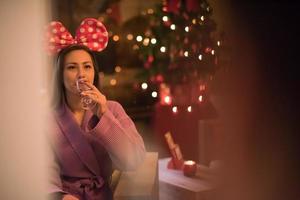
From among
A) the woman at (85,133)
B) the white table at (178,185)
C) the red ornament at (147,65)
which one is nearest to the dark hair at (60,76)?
the woman at (85,133)

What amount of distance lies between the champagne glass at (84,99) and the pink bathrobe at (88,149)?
14 millimetres

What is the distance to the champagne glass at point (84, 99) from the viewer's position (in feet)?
2.37

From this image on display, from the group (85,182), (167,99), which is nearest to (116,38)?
(167,99)

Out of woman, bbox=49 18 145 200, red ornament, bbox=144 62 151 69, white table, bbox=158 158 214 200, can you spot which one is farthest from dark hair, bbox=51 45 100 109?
white table, bbox=158 158 214 200

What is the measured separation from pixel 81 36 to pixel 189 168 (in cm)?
36

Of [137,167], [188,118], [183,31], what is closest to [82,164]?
[137,167]

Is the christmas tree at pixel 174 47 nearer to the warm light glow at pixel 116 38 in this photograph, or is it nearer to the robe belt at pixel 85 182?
the warm light glow at pixel 116 38

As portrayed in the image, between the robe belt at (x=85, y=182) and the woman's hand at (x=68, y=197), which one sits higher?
the robe belt at (x=85, y=182)

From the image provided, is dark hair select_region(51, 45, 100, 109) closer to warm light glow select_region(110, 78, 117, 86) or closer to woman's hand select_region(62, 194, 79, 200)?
warm light glow select_region(110, 78, 117, 86)

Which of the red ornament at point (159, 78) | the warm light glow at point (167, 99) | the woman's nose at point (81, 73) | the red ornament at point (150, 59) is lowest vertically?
the warm light glow at point (167, 99)

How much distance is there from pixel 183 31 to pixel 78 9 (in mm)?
225

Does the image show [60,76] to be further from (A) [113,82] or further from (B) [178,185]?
(B) [178,185]

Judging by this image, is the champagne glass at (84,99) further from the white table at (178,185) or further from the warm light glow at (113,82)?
the white table at (178,185)

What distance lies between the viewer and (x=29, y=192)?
75 centimetres
